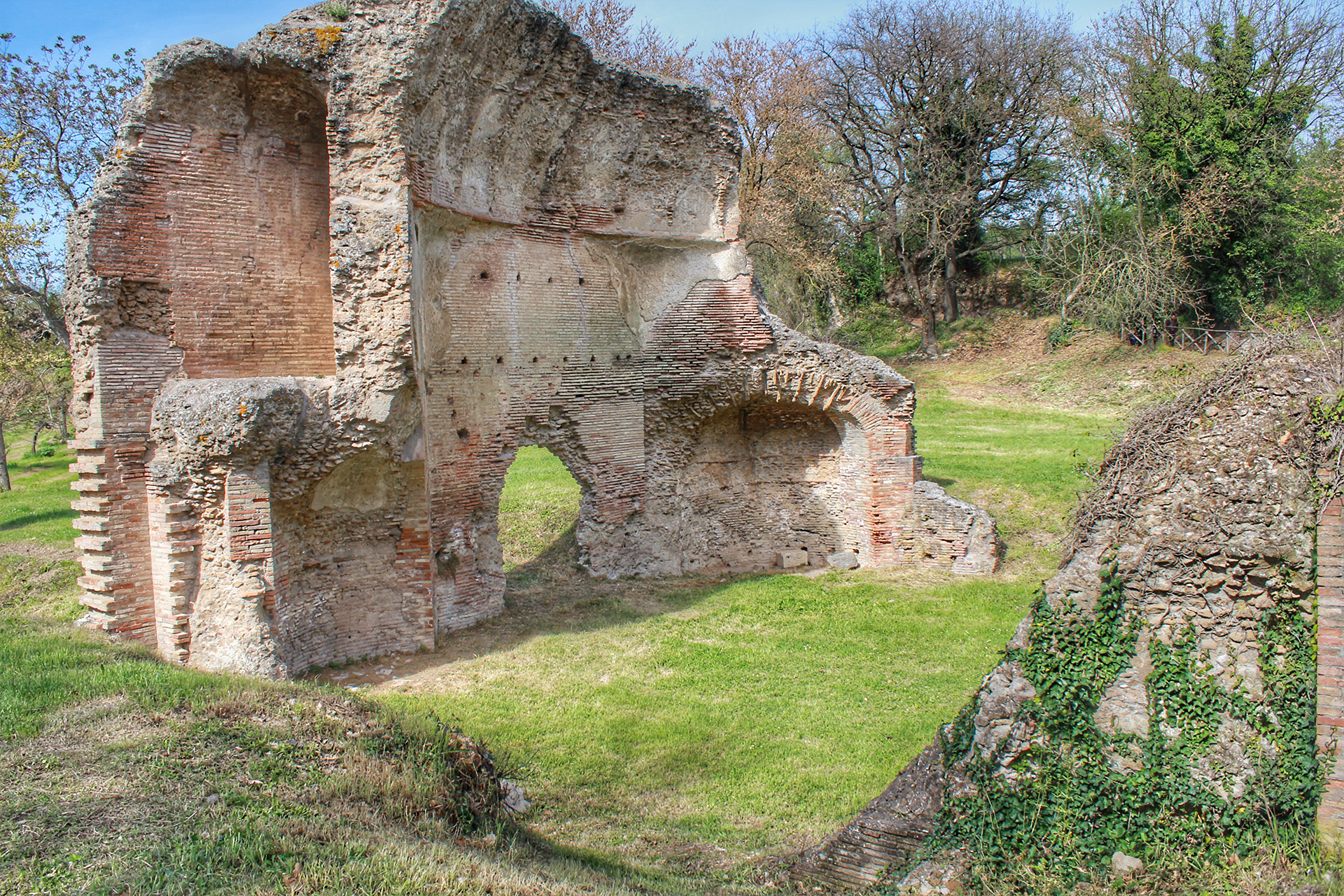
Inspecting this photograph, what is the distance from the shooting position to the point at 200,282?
854 cm

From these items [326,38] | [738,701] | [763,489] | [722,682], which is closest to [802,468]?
[763,489]

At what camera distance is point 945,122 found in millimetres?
26062

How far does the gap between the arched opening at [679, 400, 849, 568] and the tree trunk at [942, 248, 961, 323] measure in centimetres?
1772

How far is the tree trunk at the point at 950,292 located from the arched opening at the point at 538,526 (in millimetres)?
17383

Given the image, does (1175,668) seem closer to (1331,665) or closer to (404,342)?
(1331,665)

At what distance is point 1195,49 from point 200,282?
80.9ft

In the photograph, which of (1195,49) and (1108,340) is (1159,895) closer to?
(1108,340)

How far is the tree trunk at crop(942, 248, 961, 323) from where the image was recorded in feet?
93.1

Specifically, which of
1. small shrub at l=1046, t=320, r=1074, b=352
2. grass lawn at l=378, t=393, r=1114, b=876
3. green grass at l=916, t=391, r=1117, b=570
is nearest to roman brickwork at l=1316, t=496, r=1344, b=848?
grass lawn at l=378, t=393, r=1114, b=876

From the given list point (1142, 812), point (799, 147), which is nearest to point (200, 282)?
point (1142, 812)

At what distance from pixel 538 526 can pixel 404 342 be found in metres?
5.76

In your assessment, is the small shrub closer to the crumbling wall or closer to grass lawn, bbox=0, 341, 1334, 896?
grass lawn, bbox=0, 341, 1334, 896

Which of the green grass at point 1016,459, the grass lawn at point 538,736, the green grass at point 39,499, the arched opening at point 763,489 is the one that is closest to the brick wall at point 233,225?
the grass lawn at point 538,736

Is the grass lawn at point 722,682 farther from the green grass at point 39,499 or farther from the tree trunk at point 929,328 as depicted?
the tree trunk at point 929,328
